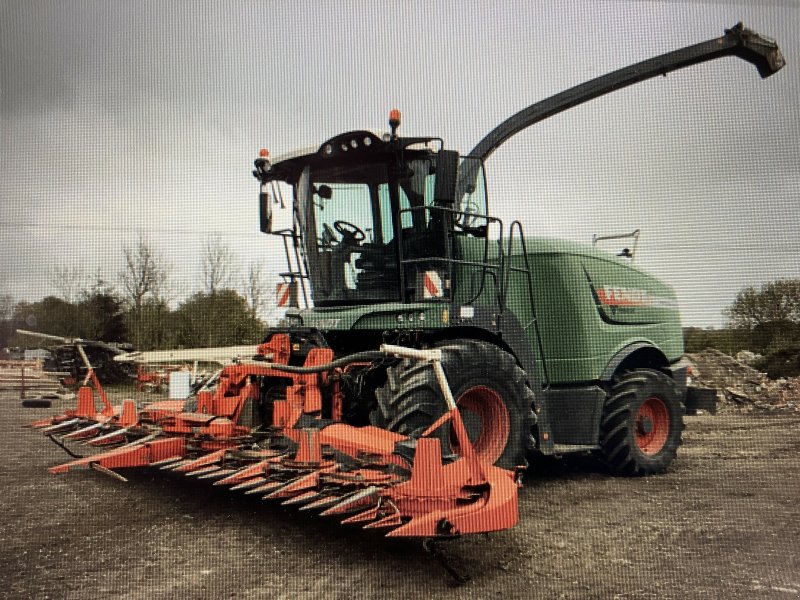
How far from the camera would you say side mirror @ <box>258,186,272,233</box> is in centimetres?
352

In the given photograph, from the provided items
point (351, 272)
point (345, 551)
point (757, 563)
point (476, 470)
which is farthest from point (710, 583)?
point (351, 272)

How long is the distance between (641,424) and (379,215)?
2.18 m

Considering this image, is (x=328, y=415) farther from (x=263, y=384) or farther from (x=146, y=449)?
(x=146, y=449)

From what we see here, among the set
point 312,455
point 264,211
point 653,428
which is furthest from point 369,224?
point 653,428

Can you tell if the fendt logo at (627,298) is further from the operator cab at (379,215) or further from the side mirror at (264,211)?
the side mirror at (264,211)

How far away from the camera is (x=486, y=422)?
304 cm

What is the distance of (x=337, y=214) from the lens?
132 inches

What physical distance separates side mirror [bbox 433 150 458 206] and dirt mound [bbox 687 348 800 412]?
3.18m

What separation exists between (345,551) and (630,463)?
2159 mm

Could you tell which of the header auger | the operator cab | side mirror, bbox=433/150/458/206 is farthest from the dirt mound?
side mirror, bbox=433/150/458/206

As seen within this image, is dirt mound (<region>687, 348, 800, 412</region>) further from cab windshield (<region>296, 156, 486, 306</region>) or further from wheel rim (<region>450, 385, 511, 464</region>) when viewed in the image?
cab windshield (<region>296, 156, 486, 306</region>)

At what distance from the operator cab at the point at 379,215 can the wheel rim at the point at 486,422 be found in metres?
0.53

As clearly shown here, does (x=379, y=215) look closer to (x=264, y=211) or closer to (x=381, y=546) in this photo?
(x=264, y=211)

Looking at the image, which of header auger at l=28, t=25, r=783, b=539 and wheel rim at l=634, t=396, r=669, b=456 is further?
wheel rim at l=634, t=396, r=669, b=456
